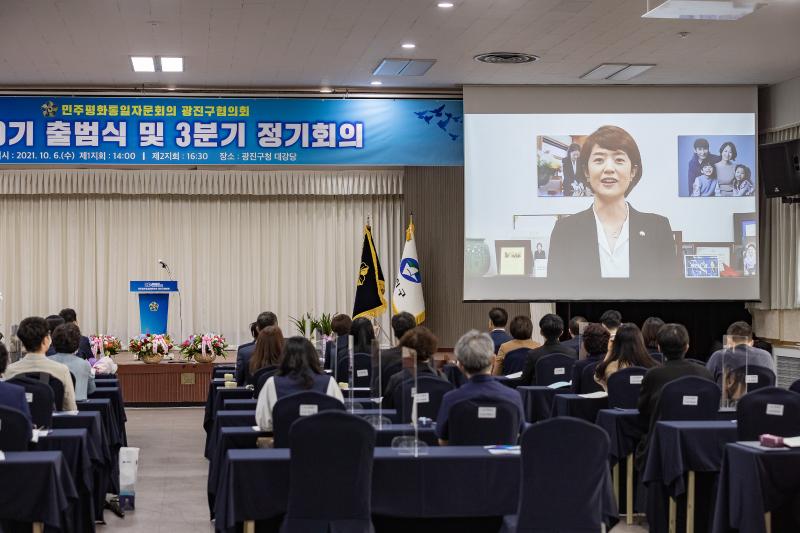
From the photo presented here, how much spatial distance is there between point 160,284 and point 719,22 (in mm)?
7107

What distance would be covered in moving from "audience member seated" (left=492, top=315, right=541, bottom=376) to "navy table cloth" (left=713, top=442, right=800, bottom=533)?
394cm

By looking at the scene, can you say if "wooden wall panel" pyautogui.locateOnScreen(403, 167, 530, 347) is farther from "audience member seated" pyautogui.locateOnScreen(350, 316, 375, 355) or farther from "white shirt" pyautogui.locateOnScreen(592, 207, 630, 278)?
"audience member seated" pyautogui.locateOnScreen(350, 316, 375, 355)

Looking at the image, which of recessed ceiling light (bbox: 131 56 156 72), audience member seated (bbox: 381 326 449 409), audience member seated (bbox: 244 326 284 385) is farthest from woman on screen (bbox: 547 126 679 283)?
audience member seated (bbox: 381 326 449 409)

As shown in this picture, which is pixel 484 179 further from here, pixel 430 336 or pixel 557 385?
pixel 430 336

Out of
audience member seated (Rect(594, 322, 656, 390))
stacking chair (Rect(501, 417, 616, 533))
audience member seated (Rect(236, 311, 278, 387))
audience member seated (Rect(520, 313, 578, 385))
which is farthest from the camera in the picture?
audience member seated (Rect(236, 311, 278, 387))

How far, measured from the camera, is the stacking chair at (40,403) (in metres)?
5.90

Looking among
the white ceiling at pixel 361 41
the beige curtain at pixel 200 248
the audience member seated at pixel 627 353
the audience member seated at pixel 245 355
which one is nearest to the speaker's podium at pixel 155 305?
the white ceiling at pixel 361 41

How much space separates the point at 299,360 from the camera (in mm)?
5773

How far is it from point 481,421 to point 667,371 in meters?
1.62

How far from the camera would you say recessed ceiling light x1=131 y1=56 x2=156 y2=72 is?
1093cm

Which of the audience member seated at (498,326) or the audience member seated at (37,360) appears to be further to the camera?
the audience member seated at (498,326)

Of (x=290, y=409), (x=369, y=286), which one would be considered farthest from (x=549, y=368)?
(x=369, y=286)

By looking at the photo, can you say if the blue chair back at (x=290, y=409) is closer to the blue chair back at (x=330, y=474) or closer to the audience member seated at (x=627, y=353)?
the blue chair back at (x=330, y=474)

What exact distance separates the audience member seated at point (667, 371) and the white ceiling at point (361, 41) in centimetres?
358
